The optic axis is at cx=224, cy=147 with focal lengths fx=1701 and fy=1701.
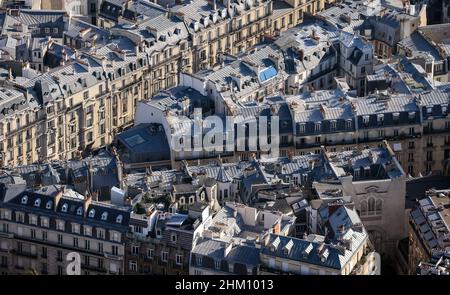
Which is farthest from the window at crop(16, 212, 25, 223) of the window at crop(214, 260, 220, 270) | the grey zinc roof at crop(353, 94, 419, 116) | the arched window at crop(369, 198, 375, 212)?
the grey zinc roof at crop(353, 94, 419, 116)

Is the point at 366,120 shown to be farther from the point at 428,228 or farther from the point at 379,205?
the point at 428,228

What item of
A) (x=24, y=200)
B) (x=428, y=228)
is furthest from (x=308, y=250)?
(x=24, y=200)

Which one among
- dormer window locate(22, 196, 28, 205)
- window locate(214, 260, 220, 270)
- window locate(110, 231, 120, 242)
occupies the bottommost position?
window locate(214, 260, 220, 270)

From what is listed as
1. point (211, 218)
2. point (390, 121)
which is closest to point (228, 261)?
point (211, 218)

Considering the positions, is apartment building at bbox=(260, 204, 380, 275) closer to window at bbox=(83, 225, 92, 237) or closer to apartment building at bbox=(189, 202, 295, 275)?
apartment building at bbox=(189, 202, 295, 275)

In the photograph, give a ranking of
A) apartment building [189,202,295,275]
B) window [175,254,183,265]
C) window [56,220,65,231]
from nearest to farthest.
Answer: apartment building [189,202,295,275], window [175,254,183,265], window [56,220,65,231]

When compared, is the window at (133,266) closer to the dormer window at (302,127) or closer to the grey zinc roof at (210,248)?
the grey zinc roof at (210,248)

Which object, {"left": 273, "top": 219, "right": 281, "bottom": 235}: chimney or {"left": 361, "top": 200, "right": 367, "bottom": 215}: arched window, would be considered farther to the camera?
{"left": 361, "top": 200, "right": 367, "bottom": 215}: arched window

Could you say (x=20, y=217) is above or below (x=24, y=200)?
below

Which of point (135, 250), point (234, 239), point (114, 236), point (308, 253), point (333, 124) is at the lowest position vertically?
point (135, 250)
